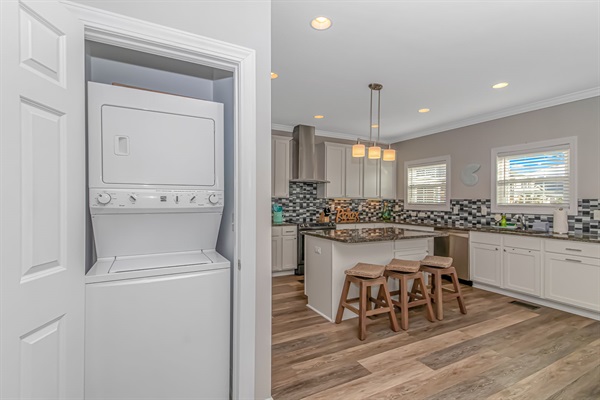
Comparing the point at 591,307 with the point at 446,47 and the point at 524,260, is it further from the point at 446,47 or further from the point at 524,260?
the point at 446,47

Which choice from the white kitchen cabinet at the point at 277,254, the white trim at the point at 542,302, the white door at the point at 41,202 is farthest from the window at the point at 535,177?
the white door at the point at 41,202

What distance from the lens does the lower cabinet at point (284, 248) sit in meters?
4.82

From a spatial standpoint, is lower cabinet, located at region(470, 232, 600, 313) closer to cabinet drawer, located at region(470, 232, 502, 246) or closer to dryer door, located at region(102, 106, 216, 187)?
cabinet drawer, located at region(470, 232, 502, 246)

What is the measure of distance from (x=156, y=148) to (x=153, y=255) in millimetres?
615

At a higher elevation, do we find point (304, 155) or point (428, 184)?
point (304, 155)

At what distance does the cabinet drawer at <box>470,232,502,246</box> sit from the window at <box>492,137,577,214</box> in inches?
22.5

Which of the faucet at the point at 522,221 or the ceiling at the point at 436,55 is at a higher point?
the ceiling at the point at 436,55

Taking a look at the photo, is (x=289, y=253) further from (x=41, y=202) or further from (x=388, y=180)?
(x=41, y=202)

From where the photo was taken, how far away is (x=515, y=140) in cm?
424

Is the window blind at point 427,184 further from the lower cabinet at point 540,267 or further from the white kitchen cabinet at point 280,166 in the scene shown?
the white kitchen cabinet at point 280,166

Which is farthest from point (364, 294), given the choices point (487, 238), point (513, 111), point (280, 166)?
point (513, 111)

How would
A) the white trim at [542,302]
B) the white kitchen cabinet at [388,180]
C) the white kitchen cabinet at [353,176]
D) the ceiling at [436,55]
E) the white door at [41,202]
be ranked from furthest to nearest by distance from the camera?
the white kitchen cabinet at [388,180] < the white kitchen cabinet at [353,176] < the white trim at [542,302] < the ceiling at [436,55] < the white door at [41,202]

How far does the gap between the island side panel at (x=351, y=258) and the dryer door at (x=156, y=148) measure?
5.66ft

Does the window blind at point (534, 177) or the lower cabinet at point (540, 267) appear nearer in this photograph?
the lower cabinet at point (540, 267)
